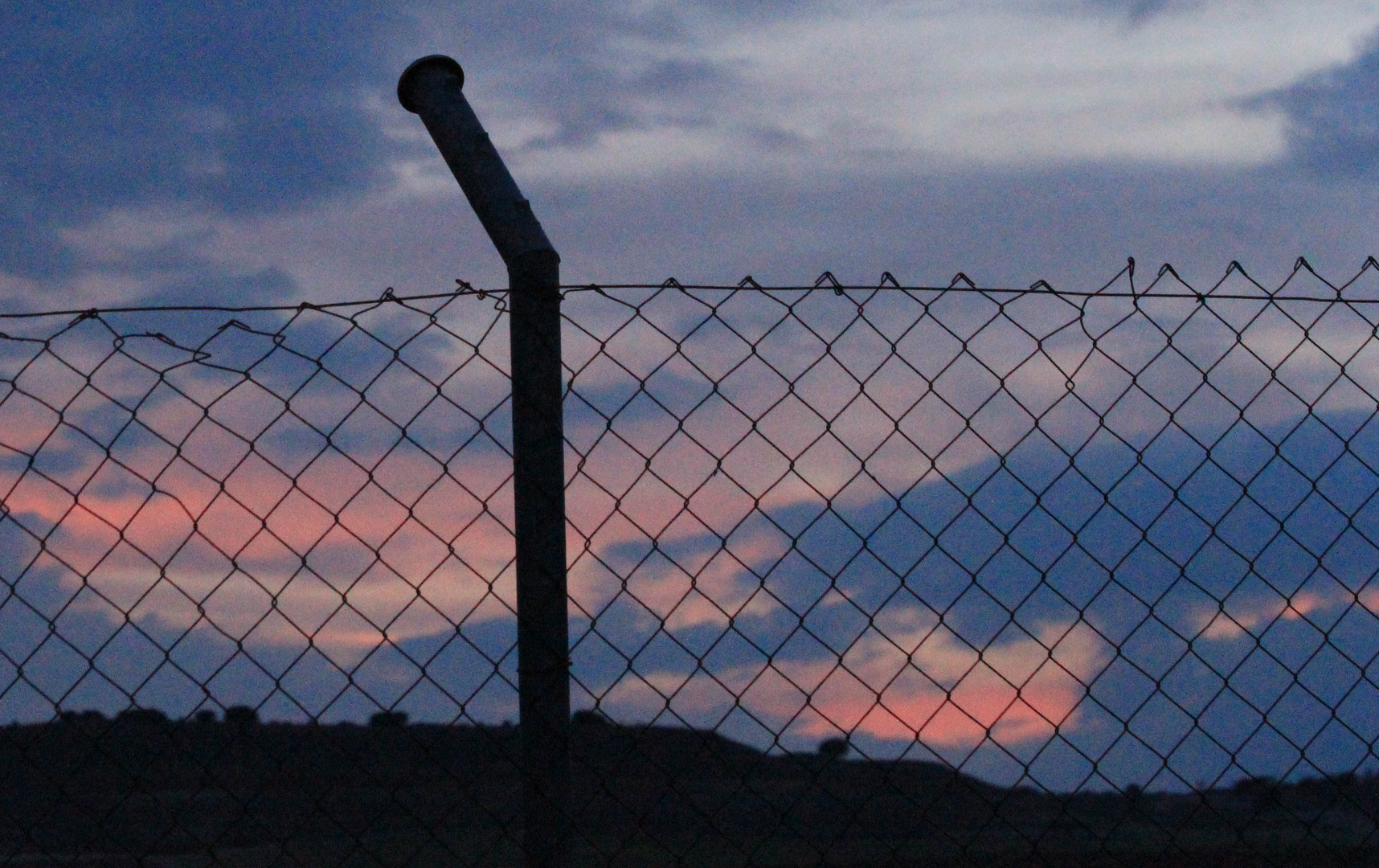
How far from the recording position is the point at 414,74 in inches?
96.0

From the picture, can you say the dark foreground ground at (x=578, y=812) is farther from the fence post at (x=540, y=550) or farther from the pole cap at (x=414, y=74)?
the pole cap at (x=414, y=74)

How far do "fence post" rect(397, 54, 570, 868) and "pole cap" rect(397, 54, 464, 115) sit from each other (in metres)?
0.35

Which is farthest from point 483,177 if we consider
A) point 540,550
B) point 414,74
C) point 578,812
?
point 578,812

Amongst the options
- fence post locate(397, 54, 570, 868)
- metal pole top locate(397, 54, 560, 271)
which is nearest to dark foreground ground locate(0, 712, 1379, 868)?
fence post locate(397, 54, 570, 868)

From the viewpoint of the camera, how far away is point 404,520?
7.45 ft

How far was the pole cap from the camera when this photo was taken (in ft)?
8.00

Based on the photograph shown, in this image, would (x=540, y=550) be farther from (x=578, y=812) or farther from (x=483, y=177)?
(x=578, y=812)

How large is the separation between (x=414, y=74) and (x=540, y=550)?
2.99 ft

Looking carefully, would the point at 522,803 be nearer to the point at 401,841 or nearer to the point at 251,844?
the point at 401,841

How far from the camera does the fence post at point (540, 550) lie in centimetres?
229

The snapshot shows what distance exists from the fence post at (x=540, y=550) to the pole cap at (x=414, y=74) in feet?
1.14

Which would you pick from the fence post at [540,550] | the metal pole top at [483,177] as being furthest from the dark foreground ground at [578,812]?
the metal pole top at [483,177]

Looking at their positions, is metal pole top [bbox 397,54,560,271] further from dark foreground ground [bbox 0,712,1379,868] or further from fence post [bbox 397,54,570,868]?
dark foreground ground [bbox 0,712,1379,868]

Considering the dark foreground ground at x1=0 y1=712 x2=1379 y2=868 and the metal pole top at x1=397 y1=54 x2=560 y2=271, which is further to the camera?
the dark foreground ground at x1=0 y1=712 x2=1379 y2=868
